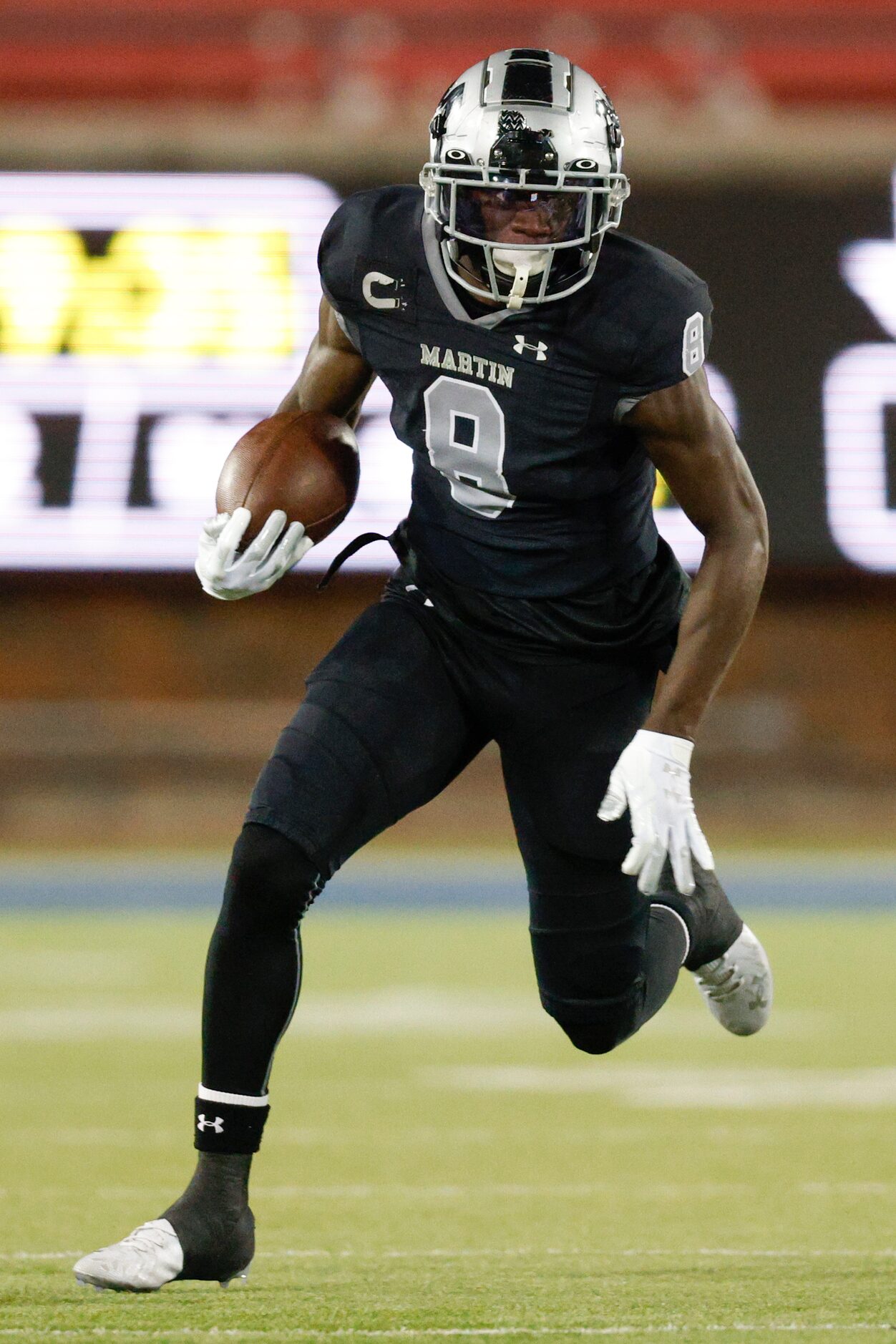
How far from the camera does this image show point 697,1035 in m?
4.29

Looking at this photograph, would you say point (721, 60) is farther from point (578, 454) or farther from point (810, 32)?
point (578, 454)

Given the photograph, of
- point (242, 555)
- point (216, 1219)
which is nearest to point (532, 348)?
point (242, 555)

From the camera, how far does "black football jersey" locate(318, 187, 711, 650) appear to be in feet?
7.43

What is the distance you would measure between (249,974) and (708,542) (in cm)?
69

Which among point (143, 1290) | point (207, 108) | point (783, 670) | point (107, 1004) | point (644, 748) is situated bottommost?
point (783, 670)

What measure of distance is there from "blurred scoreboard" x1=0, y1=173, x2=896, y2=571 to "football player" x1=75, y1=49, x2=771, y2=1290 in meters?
4.40

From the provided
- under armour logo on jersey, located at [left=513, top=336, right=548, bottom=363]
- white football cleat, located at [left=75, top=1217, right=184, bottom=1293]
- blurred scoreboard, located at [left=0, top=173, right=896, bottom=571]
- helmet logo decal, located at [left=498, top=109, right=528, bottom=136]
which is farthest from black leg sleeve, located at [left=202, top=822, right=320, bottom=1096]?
blurred scoreboard, located at [left=0, top=173, right=896, bottom=571]

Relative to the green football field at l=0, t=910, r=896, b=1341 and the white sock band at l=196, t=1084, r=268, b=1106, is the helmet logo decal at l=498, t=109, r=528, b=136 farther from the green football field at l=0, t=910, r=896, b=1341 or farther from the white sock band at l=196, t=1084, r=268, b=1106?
the green football field at l=0, t=910, r=896, b=1341

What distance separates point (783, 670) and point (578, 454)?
5535 mm

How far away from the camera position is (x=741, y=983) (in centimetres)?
285

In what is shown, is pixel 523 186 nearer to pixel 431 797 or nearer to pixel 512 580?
pixel 512 580

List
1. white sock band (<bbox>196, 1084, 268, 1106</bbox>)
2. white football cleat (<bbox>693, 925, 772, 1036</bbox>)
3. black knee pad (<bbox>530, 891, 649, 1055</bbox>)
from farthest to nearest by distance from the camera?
white football cleat (<bbox>693, 925, 772, 1036</bbox>)
black knee pad (<bbox>530, 891, 649, 1055</bbox>)
white sock band (<bbox>196, 1084, 268, 1106</bbox>)

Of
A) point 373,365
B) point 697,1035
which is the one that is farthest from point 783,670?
point 373,365

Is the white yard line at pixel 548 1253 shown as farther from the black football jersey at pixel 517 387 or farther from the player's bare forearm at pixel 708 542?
the black football jersey at pixel 517 387
